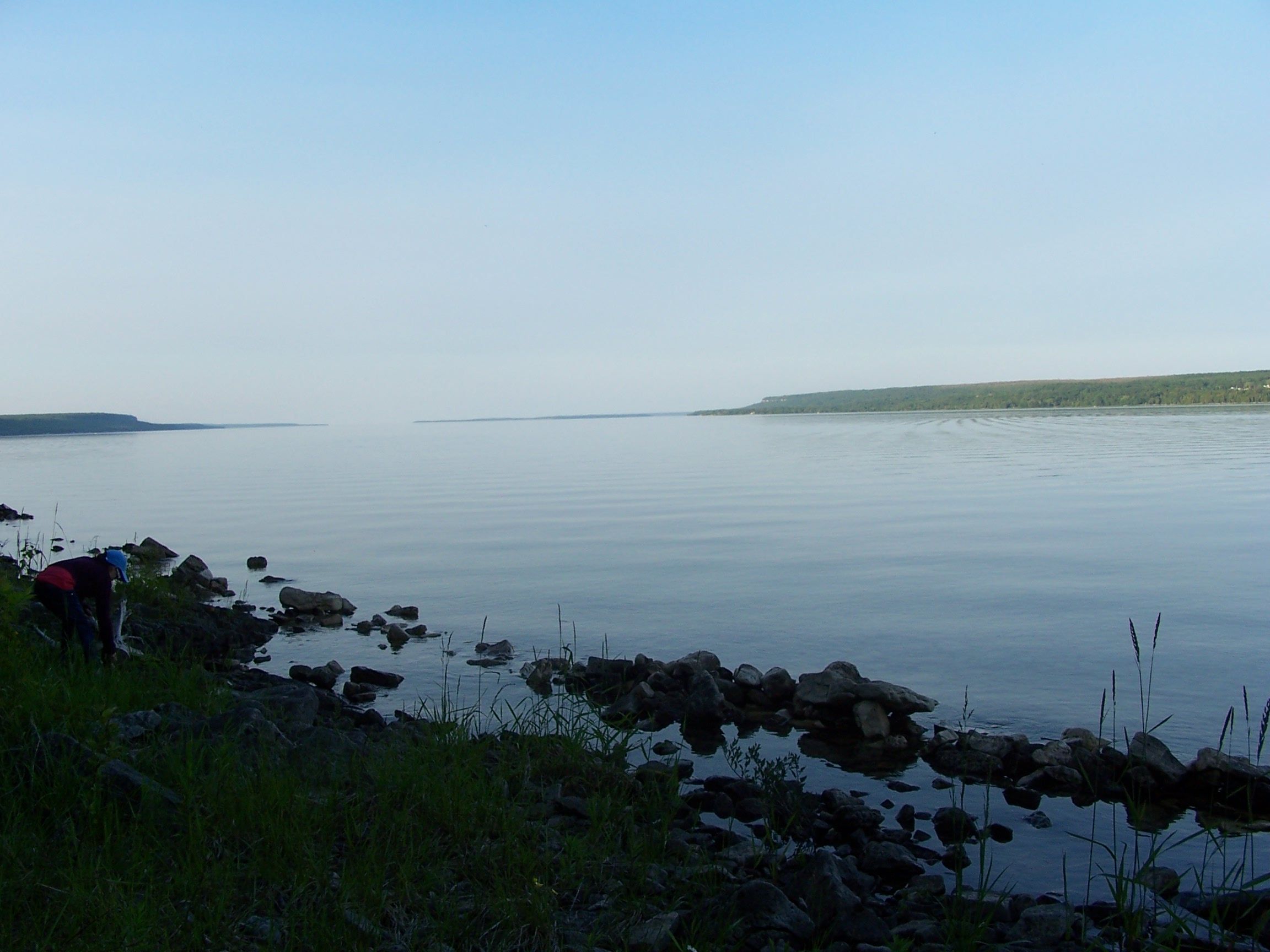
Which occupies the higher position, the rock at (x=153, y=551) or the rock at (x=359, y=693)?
the rock at (x=153, y=551)

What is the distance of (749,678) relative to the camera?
11.6 meters

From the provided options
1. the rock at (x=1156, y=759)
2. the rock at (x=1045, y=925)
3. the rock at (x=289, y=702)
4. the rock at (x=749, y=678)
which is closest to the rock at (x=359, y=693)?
the rock at (x=289, y=702)

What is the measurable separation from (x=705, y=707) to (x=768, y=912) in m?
5.07

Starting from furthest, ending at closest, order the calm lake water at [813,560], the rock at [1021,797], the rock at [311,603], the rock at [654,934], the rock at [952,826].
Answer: the rock at [311,603], the calm lake water at [813,560], the rock at [1021,797], the rock at [952,826], the rock at [654,934]

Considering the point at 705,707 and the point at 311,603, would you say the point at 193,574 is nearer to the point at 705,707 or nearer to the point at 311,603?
the point at 311,603

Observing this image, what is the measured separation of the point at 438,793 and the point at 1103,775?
6143 mm

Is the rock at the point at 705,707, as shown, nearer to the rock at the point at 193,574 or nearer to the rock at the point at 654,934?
the rock at the point at 654,934

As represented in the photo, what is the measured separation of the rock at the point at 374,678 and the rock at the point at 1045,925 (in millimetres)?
8562

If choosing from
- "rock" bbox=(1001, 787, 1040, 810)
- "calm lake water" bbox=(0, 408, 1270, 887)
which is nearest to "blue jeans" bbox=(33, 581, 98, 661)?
"calm lake water" bbox=(0, 408, 1270, 887)

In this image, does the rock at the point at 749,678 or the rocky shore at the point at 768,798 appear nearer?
the rocky shore at the point at 768,798

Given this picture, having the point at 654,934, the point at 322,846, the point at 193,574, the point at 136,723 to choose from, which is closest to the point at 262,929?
the point at 322,846

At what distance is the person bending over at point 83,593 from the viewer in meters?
10.9

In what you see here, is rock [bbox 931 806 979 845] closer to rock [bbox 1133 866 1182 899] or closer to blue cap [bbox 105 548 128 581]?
rock [bbox 1133 866 1182 899]

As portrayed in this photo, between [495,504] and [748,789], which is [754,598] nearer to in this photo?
[748,789]
